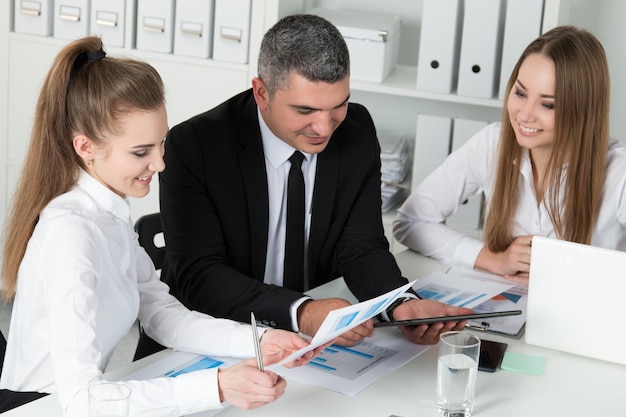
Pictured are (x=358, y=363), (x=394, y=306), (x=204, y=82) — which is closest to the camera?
(x=358, y=363)

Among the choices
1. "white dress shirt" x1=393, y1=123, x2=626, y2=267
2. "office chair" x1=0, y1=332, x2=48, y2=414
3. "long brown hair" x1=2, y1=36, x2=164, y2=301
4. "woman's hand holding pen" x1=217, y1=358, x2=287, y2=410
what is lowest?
"office chair" x1=0, y1=332, x2=48, y2=414

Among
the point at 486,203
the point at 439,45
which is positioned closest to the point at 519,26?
the point at 439,45

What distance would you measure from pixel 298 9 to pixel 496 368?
1894 millimetres

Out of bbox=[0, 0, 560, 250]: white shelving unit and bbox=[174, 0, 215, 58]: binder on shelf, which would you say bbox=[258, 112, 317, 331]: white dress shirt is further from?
bbox=[174, 0, 215, 58]: binder on shelf

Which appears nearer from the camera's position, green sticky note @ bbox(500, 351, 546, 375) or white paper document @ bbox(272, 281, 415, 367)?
white paper document @ bbox(272, 281, 415, 367)

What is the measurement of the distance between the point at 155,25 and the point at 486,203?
1.38 metres

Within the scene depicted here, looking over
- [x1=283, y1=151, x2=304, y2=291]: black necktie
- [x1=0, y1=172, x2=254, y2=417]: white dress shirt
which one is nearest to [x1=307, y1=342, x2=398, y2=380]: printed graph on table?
[x1=0, y1=172, x2=254, y2=417]: white dress shirt

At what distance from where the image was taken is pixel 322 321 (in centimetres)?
178

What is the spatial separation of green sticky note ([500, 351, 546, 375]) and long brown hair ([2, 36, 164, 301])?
785 millimetres

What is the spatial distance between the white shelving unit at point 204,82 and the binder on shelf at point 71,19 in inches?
1.5

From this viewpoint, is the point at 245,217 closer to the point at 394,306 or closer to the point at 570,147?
the point at 394,306

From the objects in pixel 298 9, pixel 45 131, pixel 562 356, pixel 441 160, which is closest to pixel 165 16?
pixel 298 9

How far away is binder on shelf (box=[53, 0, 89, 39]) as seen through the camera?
3193 mm

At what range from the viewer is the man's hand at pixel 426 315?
178 cm
